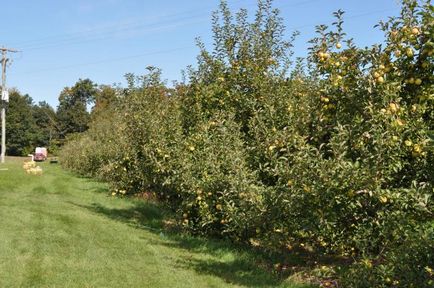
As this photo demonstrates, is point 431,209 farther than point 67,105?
No

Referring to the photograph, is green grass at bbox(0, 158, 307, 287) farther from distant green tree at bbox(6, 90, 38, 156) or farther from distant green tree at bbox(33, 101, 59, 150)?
distant green tree at bbox(33, 101, 59, 150)

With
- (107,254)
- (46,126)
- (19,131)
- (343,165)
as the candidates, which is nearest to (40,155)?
(19,131)

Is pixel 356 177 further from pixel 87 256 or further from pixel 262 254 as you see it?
pixel 87 256

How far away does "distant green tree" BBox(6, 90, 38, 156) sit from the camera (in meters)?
74.6

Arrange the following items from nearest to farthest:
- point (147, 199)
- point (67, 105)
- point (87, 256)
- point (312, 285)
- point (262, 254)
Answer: point (312, 285)
point (87, 256)
point (262, 254)
point (147, 199)
point (67, 105)

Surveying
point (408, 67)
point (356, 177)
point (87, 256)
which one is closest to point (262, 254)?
point (87, 256)

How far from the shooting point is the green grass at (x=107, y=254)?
6090 mm

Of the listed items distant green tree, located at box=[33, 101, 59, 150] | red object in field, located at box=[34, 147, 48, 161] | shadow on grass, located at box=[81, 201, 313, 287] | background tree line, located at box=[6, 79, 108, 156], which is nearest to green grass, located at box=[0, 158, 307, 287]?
shadow on grass, located at box=[81, 201, 313, 287]

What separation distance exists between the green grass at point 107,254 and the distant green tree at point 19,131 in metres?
67.5

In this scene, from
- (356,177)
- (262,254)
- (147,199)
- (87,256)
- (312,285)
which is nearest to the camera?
(356,177)

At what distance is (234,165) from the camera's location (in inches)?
287

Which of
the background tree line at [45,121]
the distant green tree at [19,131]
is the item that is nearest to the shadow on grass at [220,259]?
the background tree line at [45,121]

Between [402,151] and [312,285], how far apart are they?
2316mm

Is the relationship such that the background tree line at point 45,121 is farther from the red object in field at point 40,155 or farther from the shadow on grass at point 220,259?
the shadow on grass at point 220,259
